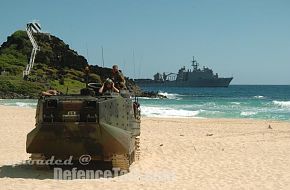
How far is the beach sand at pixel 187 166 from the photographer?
1119cm

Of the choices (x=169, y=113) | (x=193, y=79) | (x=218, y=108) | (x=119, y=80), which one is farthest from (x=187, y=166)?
(x=193, y=79)

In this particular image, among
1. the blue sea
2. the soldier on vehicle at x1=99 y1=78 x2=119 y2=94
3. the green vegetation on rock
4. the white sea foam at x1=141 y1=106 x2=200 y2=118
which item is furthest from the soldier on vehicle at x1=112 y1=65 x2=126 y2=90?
the green vegetation on rock

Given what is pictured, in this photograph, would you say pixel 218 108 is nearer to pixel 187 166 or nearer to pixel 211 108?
pixel 211 108

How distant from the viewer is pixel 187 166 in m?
13.8

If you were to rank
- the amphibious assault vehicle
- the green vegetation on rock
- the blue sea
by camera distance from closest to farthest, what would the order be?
the amphibious assault vehicle → the blue sea → the green vegetation on rock

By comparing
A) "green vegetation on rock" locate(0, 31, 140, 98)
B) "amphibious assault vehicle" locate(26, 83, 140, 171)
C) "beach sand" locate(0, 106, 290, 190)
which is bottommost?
"beach sand" locate(0, 106, 290, 190)

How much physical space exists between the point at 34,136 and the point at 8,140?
26.6 feet

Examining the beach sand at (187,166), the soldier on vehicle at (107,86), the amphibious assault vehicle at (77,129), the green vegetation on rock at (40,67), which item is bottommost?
the beach sand at (187,166)

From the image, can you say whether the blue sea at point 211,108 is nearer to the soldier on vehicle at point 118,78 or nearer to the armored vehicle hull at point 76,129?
the soldier on vehicle at point 118,78

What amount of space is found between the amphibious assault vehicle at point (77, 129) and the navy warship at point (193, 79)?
→ 16659 centimetres

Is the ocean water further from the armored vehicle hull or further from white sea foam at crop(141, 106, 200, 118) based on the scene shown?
the armored vehicle hull

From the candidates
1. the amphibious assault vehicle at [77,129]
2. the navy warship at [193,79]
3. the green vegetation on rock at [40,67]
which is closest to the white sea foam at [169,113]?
the green vegetation on rock at [40,67]

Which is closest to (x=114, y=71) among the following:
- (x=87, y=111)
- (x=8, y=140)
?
(x=87, y=111)

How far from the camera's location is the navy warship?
183m
